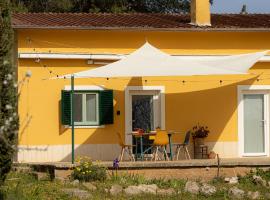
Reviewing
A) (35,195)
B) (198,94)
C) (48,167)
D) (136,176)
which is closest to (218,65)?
(198,94)

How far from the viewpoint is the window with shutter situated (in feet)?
58.7

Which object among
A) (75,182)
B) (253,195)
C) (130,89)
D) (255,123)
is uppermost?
(130,89)

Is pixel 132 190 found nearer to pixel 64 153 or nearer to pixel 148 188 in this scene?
pixel 148 188

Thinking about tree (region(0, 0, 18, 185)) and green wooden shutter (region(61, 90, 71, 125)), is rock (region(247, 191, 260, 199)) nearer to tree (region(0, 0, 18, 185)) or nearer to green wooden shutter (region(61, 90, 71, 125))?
tree (region(0, 0, 18, 185))

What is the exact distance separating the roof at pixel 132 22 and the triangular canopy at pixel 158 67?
4.61ft

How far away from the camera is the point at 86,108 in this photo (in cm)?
1806

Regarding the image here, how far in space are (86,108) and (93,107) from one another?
0.19 meters

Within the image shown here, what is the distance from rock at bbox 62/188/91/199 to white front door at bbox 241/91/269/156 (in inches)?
280

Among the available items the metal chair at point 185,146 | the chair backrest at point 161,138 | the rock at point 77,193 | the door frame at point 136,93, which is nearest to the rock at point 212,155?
the metal chair at point 185,146

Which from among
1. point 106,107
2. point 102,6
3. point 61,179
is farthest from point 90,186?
point 102,6

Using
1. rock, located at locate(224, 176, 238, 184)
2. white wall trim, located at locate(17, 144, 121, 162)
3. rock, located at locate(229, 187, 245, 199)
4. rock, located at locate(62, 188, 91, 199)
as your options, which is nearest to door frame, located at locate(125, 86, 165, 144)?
white wall trim, located at locate(17, 144, 121, 162)

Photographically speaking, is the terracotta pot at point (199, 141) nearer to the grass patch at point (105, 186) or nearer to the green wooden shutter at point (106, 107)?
the green wooden shutter at point (106, 107)

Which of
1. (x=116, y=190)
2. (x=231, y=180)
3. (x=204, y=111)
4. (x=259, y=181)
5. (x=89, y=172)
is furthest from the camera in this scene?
(x=204, y=111)

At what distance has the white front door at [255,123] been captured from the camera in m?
18.7
